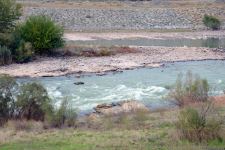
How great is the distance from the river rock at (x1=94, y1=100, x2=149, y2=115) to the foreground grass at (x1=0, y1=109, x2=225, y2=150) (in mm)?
6267

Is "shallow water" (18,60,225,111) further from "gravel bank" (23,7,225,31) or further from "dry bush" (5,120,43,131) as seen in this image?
Result: "gravel bank" (23,7,225,31)

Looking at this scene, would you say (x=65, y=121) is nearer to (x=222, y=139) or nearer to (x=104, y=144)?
(x=104, y=144)

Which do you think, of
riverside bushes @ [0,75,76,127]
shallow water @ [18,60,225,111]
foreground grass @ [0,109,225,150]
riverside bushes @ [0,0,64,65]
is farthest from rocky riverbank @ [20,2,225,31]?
foreground grass @ [0,109,225,150]

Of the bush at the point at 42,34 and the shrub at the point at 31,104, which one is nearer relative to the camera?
the shrub at the point at 31,104

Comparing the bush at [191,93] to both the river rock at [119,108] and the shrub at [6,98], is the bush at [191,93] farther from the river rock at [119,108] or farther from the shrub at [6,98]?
the shrub at [6,98]

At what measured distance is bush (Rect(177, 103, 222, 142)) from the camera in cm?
1453

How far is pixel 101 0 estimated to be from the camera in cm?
10388

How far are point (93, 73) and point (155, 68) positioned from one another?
5237 millimetres

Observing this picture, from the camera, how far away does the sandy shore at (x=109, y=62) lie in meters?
39.7

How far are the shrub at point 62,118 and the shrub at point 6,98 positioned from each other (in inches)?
96.0

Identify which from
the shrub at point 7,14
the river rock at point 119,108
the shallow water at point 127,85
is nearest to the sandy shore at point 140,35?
the shrub at point 7,14

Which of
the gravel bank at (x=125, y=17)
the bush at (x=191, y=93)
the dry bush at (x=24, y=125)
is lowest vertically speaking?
the gravel bank at (x=125, y=17)

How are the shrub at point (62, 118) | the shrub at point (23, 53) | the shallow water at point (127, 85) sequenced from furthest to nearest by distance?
the shrub at point (23, 53) < the shallow water at point (127, 85) < the shrub at point (62, 118)

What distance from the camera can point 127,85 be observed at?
3425cm
